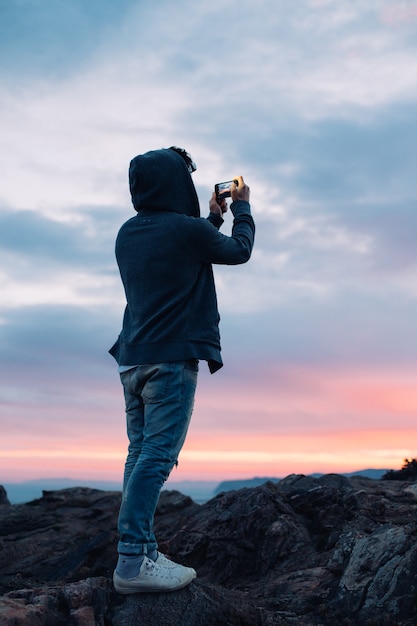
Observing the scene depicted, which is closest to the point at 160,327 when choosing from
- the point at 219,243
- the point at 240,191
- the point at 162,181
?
the point at 219,243

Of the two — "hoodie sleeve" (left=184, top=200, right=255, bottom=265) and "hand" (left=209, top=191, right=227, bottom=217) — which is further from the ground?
"hand" (left=209, top=191, right=227, bottom=217)

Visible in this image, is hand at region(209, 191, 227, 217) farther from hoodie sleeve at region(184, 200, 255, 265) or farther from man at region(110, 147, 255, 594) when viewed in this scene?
hoodie sleeve at region(184, 200, 255, 265)

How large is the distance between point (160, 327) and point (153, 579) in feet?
6.96

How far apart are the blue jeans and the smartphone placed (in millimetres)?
1749

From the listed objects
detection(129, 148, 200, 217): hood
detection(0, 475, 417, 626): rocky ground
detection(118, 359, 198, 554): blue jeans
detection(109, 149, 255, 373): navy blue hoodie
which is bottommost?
detection(0, 475, 417, 626): rocky ground

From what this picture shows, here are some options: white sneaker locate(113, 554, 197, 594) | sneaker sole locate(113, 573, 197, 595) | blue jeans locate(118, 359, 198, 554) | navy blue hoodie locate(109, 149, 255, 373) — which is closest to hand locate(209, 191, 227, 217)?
navy blue hoodie locate(109, 149, 255, 373)

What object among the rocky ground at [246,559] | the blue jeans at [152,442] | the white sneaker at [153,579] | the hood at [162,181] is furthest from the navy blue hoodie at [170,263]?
the rocky ground at [246,559]

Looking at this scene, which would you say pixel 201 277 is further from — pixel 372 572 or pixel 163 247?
pixel 372 572

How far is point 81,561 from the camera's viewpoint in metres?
13.1

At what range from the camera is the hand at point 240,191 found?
6781 millimetres

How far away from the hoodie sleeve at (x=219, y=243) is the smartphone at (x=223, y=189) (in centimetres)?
49

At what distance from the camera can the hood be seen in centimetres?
645

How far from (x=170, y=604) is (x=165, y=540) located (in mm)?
6204

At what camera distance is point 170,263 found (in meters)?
6.28
